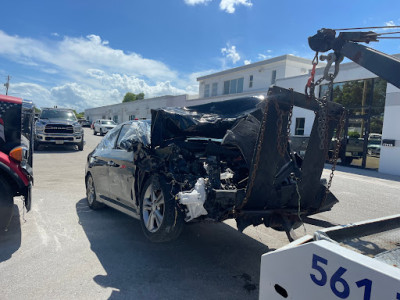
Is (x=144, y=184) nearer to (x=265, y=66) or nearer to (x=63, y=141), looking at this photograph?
(x=63, y=141)

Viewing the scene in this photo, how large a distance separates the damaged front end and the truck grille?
44.1 ft

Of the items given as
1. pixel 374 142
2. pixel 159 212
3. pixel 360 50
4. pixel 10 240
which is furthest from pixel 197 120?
pixel 374 142

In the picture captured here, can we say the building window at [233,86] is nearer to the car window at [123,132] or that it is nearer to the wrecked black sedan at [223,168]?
the car window at [123,132]

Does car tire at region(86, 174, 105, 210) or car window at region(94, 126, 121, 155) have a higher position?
car window at region(94, 126, 121, 155)

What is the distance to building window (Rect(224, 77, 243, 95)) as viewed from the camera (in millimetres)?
32406

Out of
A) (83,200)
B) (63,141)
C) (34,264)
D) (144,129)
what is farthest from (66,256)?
(63,141)

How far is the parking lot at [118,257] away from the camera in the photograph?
3.20 m

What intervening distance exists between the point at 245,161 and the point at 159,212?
3.96 ft

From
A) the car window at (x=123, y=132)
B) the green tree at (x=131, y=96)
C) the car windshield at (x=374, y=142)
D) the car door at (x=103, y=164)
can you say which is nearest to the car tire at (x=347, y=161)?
the car windshield at (x=374, y=142)

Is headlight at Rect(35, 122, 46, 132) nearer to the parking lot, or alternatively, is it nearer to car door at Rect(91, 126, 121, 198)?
the parking lot

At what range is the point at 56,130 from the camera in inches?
643

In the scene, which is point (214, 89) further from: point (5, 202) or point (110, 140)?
point (5, 202)

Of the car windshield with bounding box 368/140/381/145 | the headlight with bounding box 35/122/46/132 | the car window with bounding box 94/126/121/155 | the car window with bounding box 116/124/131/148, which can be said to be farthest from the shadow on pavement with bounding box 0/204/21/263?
the car windshield with bounding box 368/140/381/145

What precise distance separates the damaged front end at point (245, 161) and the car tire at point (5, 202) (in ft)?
5.62
